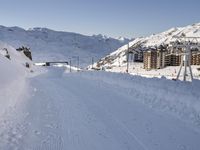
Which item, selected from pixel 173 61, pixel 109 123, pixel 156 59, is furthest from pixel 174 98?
pixel 173 61

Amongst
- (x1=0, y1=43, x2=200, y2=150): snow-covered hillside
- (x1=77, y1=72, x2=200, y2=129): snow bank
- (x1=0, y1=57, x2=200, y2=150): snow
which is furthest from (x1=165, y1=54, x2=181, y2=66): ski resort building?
(x1=0, y1=57, x2=200, y2=150): snow

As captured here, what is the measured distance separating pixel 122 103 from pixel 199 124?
8057 mm

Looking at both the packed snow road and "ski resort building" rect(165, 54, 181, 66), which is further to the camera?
"ski resort building" rect(165, 54, 181, 66)

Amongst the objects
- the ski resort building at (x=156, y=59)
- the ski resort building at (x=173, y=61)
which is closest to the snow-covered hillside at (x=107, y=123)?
the ski resort building at (x=156, y=59)

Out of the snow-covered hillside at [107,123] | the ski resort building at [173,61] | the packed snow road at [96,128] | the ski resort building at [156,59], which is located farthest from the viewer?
the ski resort building at [173,61]

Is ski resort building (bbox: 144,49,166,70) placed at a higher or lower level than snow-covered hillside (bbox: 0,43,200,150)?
higher

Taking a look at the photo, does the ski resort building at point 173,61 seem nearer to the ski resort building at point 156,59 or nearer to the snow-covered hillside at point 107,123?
the ski resort building at point 156,59

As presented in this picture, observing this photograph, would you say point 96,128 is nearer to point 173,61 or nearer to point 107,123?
point 107,123

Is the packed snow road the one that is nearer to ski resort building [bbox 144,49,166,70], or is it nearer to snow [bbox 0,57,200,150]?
snow [bbox 0,57,200,150]

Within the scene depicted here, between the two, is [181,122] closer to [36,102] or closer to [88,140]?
[88,140]

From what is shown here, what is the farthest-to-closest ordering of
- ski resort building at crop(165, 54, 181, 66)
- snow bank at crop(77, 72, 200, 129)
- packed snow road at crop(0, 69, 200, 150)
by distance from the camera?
ski resort building at crop(165, 54, 181, 66) < snow bank at crop(77, 72, 200, 129) < packed snow road at crop(0, 69, 200, 150)

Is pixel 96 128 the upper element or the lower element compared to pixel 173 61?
lower

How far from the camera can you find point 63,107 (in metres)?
20.4

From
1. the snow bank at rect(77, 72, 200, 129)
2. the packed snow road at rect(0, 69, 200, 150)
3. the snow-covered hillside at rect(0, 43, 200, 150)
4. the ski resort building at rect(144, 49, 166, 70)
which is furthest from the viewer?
the ski resort building at rect(144, 49, 166, 70)
